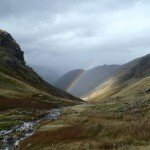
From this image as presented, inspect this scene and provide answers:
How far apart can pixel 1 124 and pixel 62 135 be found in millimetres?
23743

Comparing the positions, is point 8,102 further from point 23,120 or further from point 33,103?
point 23,120

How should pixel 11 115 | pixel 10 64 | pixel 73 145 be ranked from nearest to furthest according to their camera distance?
pixel 73 145, pixel 11 115, pixel 10 64

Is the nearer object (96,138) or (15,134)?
(96,138)

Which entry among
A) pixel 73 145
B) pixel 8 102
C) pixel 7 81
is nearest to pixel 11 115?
pixel 8 102

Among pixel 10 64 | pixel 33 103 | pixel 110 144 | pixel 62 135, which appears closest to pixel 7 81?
pixel 33 103

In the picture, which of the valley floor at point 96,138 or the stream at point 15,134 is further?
the stream at point 15,134

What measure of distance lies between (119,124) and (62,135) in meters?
7.01

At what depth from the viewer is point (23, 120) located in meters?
75.8

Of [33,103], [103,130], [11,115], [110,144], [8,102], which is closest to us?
[110,144]

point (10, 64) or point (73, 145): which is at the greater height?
point (10, 64)

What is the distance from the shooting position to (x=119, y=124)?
4619cm

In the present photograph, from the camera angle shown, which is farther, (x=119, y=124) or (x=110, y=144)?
(x=119, y=124)

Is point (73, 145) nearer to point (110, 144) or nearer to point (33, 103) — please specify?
point (110, 144)

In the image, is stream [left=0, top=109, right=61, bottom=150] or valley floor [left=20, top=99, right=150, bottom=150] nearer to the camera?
valley floor [left=20, top=99, right=150, bottom=150]
